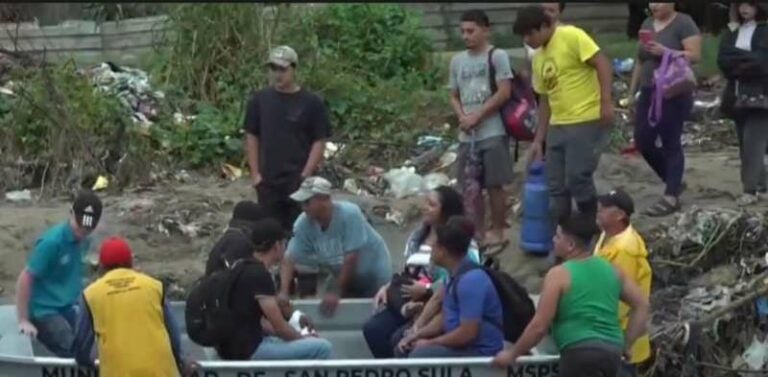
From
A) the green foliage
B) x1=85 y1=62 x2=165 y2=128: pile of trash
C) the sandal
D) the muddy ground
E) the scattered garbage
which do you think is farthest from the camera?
x1=85 y1=62 x2=165 y2=128: pile of trash

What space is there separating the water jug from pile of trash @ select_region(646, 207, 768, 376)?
69 centimetres

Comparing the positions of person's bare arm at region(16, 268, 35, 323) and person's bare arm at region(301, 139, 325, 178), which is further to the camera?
person's bare arm at region(301, 139, 325, 178)

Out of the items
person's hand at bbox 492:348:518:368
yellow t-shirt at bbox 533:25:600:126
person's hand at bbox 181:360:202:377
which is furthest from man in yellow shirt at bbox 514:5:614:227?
person's hand at bbox 181:360:202:377

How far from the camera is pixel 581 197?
11.3m

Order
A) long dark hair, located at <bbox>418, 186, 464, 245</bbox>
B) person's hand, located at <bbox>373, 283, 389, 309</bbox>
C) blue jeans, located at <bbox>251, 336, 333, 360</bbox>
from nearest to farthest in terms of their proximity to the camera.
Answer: blue jeans, located at <bbox>251, 336, 333, 360</bbox> → long dark hair, located at <bbox>418, 186, 464, 245</bbox> → person's hand, located at <bbox>373, 283, 389, 309</bbox>

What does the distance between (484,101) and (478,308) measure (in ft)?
9.09

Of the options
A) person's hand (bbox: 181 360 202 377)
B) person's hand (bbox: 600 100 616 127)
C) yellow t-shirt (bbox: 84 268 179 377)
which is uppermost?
person's hand (bbox: 600 100 616 127)

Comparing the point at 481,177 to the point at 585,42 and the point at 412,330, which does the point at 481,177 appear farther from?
the point at 412,330

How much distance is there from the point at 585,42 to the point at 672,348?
6.60 ft

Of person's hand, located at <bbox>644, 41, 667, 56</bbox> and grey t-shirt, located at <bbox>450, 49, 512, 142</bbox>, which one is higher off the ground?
person's hand, located at <bbox>644, 41, 667, 56</bbox>

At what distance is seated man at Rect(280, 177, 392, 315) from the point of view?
1093cm

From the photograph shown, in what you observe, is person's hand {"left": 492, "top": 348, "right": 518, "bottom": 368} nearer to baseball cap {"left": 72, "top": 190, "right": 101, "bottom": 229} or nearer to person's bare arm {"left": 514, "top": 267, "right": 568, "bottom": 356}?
person's bare arm {"left": 514, "top": 267, "right": 568, "bottom": 356}

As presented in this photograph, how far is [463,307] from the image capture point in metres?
9.26

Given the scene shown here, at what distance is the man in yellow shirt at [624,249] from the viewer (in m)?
9.43
